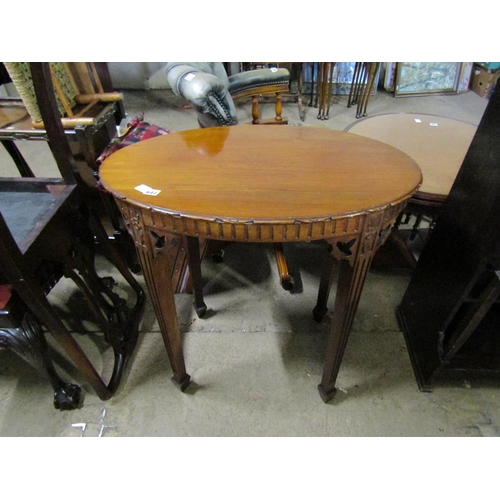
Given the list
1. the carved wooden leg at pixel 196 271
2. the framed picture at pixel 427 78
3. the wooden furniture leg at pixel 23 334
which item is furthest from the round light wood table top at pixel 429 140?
the framed picture at pixel 427 78

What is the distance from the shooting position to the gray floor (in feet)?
3.42

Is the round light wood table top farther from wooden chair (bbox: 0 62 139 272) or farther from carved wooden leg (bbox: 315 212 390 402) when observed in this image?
wooden chair (bbox: 0 62 139 272)

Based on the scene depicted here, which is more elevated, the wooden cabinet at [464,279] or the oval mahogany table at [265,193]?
the oval mahogany table at [265,193]

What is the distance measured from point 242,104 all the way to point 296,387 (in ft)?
10.6

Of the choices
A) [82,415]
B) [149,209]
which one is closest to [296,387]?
[82,415]

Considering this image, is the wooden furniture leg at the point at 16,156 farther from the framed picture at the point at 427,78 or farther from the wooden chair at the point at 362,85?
the framed picture at the point at 427,78

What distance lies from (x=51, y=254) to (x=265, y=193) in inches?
23.8

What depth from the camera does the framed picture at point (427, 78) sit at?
3.54 meters

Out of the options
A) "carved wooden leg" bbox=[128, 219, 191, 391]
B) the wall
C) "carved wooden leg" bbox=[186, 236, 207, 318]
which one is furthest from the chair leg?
the wall

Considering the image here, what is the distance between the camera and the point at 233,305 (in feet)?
4.69

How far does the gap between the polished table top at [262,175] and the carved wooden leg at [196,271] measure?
372 millimetres

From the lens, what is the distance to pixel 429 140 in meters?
1.44

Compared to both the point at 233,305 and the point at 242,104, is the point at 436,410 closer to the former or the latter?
the point at 233,305

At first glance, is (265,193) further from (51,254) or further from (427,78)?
(427,78)
